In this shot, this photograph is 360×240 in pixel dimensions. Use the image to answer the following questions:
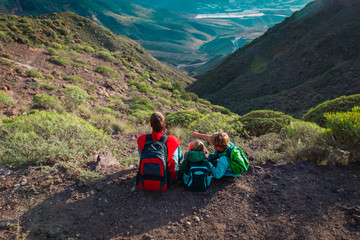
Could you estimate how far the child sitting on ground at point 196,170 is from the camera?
9.75ft

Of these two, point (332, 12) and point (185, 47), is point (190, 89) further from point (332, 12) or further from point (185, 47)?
point (185, 47)

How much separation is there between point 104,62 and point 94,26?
21.7 metres

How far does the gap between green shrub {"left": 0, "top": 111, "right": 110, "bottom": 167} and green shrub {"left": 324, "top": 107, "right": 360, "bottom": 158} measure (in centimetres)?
453

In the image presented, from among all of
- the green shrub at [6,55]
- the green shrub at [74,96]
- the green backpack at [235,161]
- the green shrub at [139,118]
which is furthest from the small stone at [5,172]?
the green shrub at [6,55]

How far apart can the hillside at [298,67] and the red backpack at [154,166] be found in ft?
55.7

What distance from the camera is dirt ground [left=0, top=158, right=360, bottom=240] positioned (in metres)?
2.38

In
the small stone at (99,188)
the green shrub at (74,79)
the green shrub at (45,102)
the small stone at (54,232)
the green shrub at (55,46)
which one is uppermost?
the green shrub at (55,46)

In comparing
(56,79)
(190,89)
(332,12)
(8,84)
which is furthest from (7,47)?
(332,12)

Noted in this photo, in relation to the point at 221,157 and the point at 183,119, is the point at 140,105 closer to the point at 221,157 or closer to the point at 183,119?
the point at 183,119

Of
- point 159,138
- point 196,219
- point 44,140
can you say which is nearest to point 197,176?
point 196,219

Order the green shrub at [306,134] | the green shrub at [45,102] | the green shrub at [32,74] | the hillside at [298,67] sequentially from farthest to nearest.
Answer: the hillside at [298,67]
the green shrub at [32,74]
the green shrub at [45,102]
the green shrub at [306,134]

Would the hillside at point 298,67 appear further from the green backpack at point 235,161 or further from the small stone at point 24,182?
the small stone at point 24,182

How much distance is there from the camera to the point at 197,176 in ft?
9.77

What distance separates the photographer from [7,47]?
10539mm
